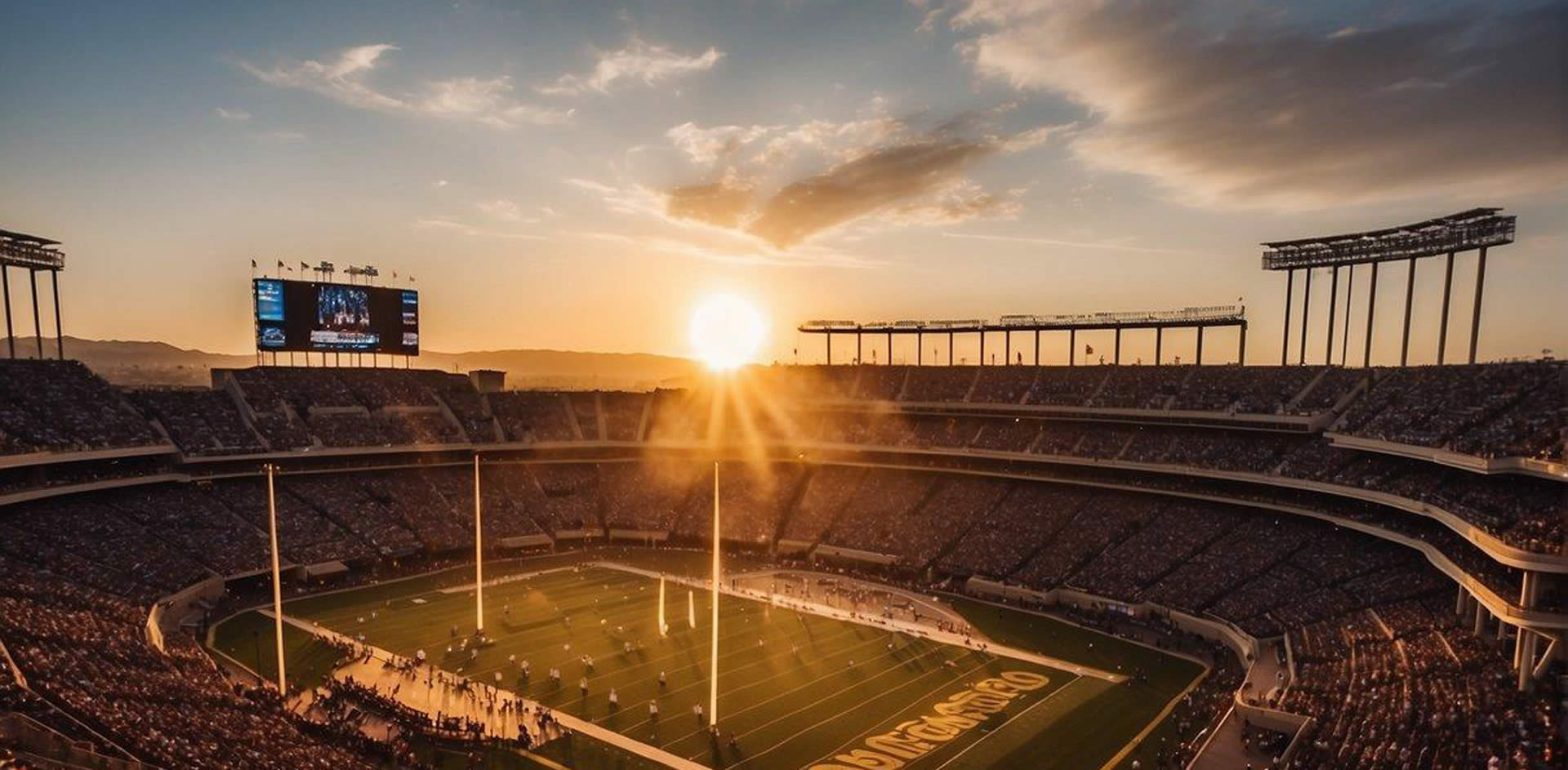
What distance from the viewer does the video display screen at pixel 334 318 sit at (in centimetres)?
6281

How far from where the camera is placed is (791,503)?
222ft

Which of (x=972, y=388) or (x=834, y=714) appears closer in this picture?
(x=834, y=714)

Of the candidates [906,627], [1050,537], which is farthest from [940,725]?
[1050,537]

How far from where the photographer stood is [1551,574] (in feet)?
89.1

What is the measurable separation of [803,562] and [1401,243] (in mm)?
44524

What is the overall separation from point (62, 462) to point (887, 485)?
5478cm

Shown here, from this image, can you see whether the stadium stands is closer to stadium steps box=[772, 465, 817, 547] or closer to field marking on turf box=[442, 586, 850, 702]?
stadium steps box=[772, 465, 817, 547]

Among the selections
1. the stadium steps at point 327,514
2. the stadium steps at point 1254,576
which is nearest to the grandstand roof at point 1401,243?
the stadium steps at point 1254,576

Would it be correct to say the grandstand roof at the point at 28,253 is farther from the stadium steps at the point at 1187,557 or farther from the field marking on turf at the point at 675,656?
the stadium steps at the point at 1187,557

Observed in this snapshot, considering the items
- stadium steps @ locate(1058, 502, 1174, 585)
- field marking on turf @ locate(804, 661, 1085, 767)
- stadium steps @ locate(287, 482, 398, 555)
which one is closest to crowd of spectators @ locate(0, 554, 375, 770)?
field marking on turf @ locate(804, 661, 1085, 767)

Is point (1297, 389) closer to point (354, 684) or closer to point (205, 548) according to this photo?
point (354, 684)

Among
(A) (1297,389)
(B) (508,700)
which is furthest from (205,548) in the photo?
(A) (1297,389)

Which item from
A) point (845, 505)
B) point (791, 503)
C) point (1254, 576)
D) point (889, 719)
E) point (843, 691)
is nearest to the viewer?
point (889, 719)

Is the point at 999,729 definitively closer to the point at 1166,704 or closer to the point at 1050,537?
the point at 1166,704
